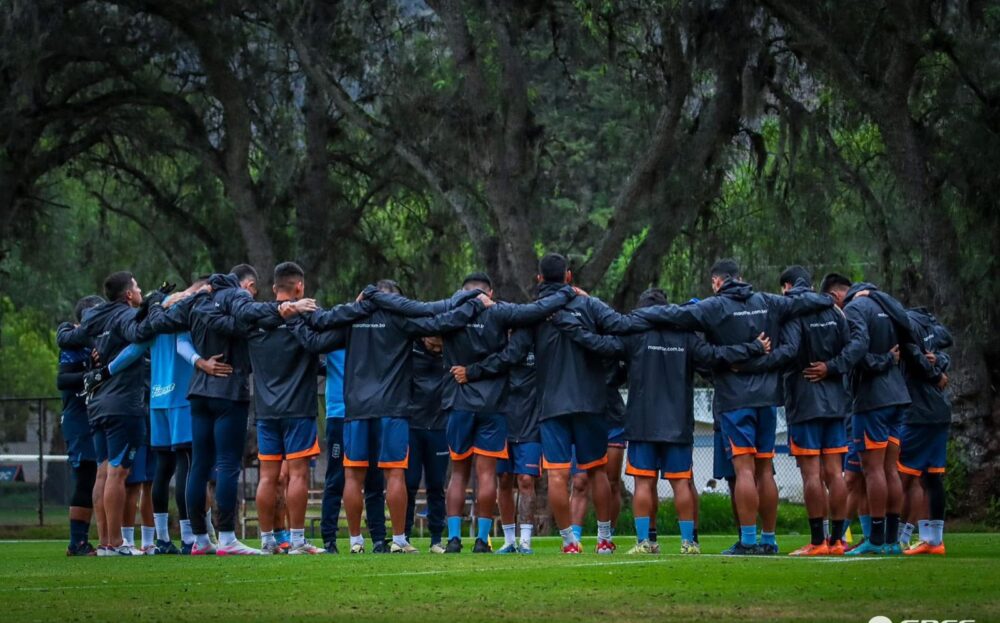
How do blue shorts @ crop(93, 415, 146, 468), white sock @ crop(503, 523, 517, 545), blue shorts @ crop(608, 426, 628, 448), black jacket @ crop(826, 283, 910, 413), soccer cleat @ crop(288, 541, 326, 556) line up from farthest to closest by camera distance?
blue shorts @ crop(608, 426, 628, 448), blue shorts @ crop(93, 415, 146, 468), soccer cleat @ crop(288, 541, 326, 556), black jacket @ crop(826, 283, 910, 413), white sock @ crop(503, 523, 517, 545)

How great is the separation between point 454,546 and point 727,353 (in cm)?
286

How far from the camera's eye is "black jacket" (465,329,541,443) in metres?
13.4

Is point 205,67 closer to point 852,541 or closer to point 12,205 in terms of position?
point 12,205

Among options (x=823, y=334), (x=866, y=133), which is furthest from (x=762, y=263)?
(x=823, y=334)

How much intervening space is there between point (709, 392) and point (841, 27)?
12.4 metres

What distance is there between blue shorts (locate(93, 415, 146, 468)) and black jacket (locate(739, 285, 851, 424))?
5835mm

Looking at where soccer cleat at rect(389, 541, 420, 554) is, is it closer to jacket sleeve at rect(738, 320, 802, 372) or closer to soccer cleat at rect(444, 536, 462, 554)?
soccer cleat at rect(444, 536, 462, 554)

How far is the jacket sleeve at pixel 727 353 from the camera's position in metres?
13.0

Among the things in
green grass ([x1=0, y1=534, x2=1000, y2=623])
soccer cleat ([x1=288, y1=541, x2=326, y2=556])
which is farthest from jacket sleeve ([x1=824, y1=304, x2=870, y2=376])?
soccer cleat ([x1=288, y1=541, x2=326, y2=556])

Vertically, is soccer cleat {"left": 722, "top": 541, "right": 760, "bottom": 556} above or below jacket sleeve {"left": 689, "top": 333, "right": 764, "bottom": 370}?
below

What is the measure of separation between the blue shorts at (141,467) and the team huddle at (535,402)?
0.02 m

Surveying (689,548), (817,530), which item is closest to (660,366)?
(689,548)

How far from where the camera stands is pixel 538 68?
1622 inches

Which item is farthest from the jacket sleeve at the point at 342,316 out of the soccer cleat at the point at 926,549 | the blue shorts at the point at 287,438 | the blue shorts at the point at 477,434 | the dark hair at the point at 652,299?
the soccer cleat at the point at 926,549
